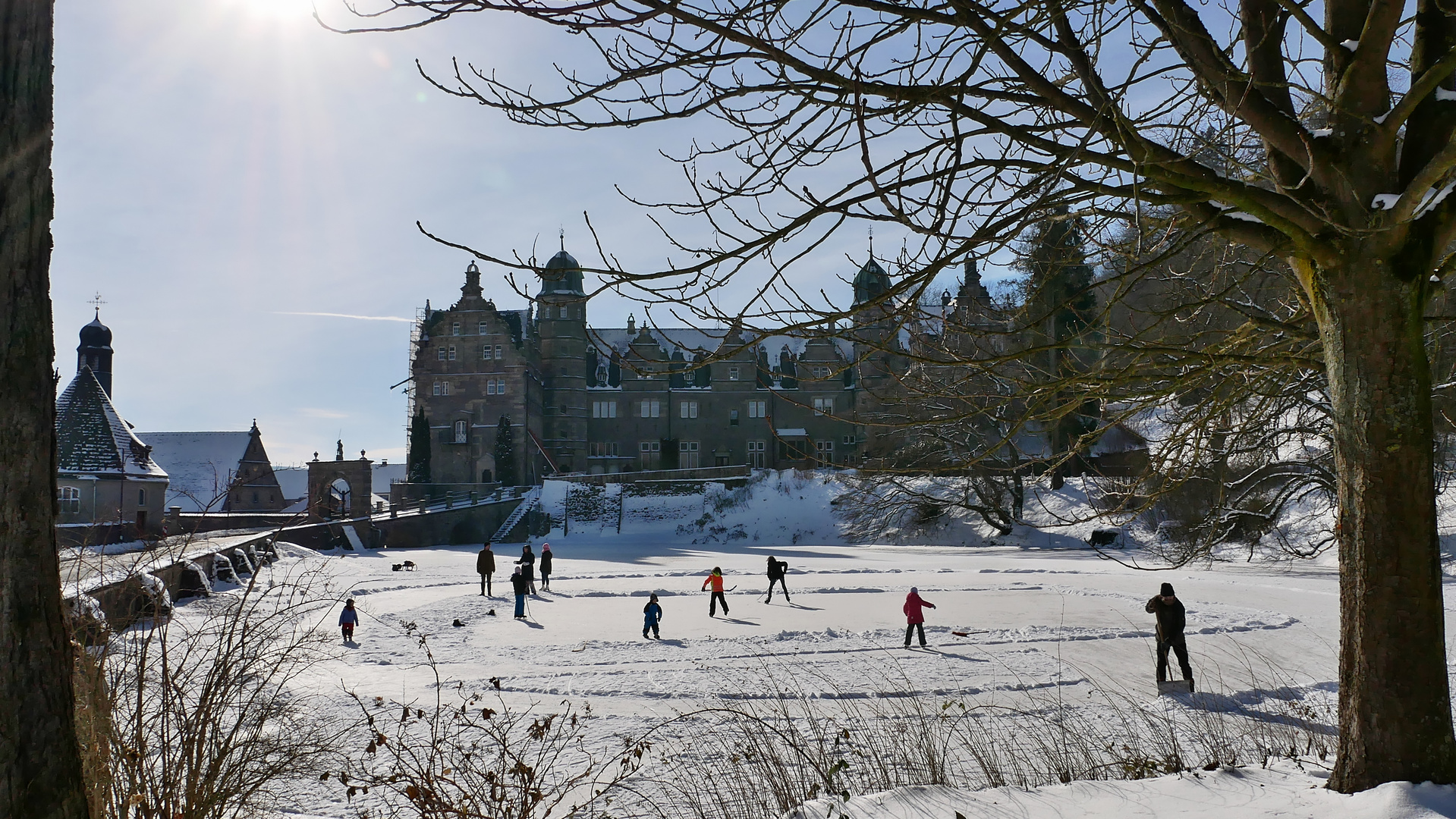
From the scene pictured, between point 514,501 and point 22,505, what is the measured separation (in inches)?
1818

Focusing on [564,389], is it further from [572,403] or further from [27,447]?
[27,447]

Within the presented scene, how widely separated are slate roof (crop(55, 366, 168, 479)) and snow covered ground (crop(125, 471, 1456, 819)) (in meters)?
21.1

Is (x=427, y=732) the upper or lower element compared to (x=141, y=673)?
lower

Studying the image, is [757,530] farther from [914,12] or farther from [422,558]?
[914,12]

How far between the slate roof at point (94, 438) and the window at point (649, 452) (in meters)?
27.4

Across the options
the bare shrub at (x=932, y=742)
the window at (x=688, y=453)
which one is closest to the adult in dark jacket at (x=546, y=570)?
the bare shrub at (x=932, y=742)

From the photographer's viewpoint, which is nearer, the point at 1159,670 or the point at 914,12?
the point at 914,12

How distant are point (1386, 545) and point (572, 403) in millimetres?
56487

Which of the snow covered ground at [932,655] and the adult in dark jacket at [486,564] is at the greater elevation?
the adult in dark jacket at [486,564]

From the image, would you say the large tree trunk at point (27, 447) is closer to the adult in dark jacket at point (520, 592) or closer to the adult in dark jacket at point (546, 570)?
the adult in dark jacket at point (520, 592)

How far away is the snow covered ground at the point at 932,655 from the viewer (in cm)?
467

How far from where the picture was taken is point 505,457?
51.3m

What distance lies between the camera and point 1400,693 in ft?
13.5

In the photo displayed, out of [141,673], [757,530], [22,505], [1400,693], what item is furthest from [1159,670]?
[757,530]
